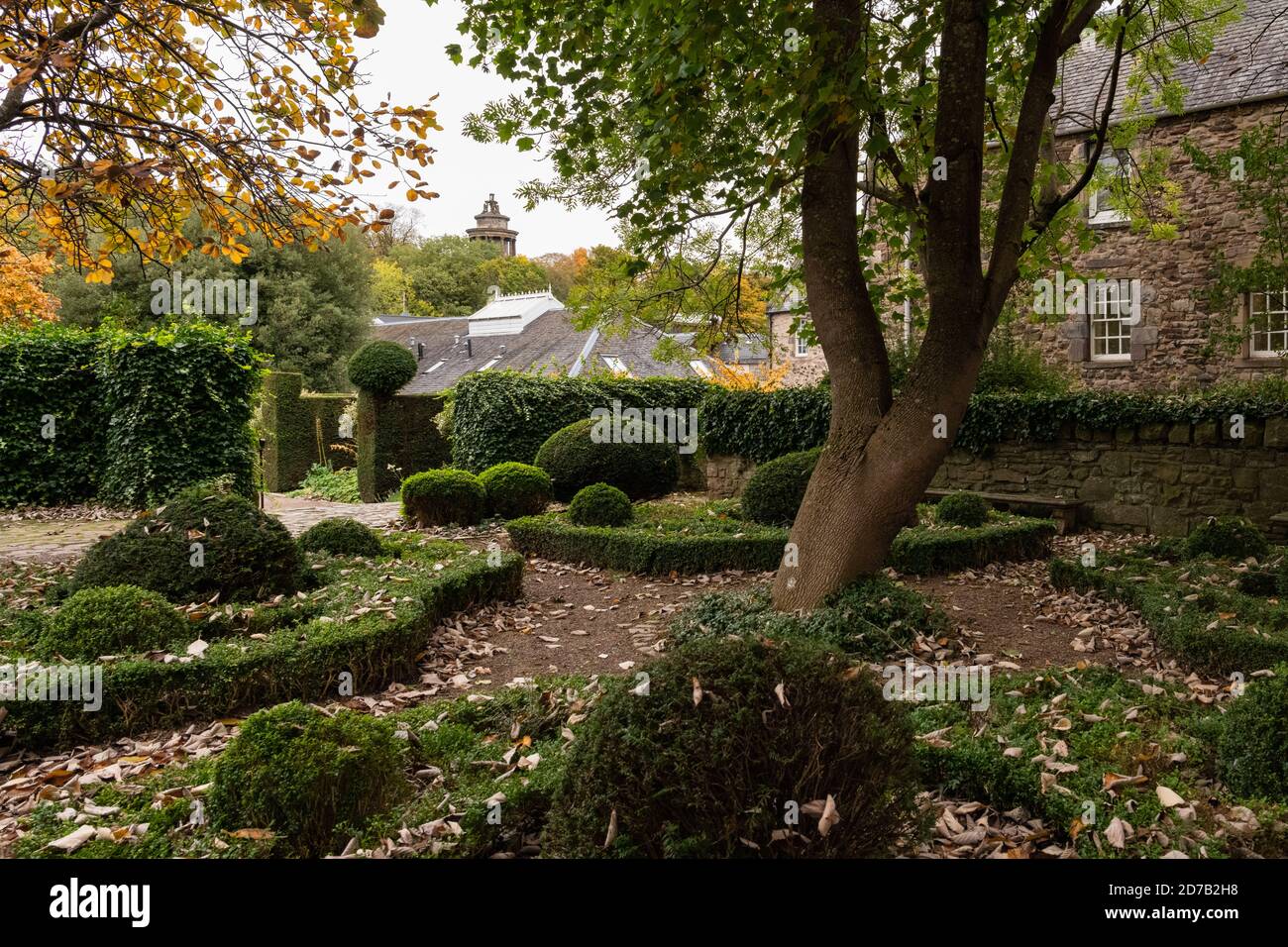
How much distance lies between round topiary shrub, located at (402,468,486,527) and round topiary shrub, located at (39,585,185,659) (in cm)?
590

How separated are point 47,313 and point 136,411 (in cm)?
1283

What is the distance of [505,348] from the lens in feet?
97.5

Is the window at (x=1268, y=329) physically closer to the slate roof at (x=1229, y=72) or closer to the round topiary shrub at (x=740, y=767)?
the slate roof at (x=1229, y=72)

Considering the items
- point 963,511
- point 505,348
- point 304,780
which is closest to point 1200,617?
point 963,511

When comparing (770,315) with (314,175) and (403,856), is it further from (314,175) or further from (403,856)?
(403,856)

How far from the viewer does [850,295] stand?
19.5 feet

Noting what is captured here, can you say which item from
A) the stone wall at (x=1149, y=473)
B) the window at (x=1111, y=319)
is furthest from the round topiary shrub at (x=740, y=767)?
the window at (x=1111, y=319)

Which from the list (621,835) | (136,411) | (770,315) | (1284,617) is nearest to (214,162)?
(621,835)

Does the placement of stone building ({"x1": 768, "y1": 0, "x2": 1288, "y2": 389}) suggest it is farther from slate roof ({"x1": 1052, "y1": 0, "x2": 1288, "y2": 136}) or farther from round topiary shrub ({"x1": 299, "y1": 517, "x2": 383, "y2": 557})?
round topiary shrub ({"x1": 299, "y1": 517, "x2": 383, "y2": 557})

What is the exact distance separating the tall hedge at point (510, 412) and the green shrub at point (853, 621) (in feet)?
27.0

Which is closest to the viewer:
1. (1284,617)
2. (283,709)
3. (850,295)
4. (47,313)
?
(283,709)

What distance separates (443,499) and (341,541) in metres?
3.20

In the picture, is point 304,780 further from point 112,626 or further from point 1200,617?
point 1200,617

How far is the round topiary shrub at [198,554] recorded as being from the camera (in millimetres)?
5930
